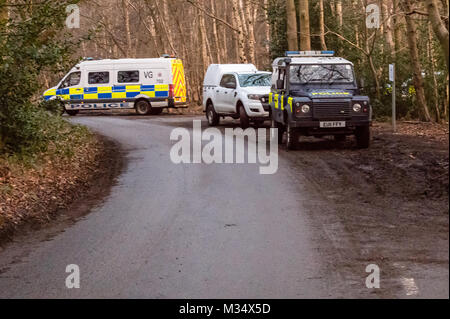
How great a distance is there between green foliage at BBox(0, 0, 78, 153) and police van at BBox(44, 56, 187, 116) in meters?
23.0

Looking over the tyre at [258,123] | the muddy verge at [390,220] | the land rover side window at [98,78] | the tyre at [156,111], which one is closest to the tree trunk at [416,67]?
the tyre at [258,123]

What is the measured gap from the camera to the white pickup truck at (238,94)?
23797mm

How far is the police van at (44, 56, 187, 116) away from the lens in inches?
1431

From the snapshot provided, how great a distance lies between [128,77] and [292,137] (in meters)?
20.9

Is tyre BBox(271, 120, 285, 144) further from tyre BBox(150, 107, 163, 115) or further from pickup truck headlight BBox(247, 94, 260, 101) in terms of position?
tyre BBox(150, 107, 163, 115)

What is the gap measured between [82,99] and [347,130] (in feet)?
75.1

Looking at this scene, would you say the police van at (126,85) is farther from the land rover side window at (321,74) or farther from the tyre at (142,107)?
the land rover side window at (321,74)

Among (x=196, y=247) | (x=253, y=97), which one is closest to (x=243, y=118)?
(x=253, y=97)

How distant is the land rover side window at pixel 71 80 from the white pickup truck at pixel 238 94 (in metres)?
10.6

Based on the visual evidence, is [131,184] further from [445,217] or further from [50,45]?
[445,217]

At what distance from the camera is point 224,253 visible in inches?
284

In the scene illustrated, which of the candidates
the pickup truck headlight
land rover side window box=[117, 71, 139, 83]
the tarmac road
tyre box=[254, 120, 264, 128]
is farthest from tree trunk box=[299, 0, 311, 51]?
the tarmac road

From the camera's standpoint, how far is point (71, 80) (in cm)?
3703
